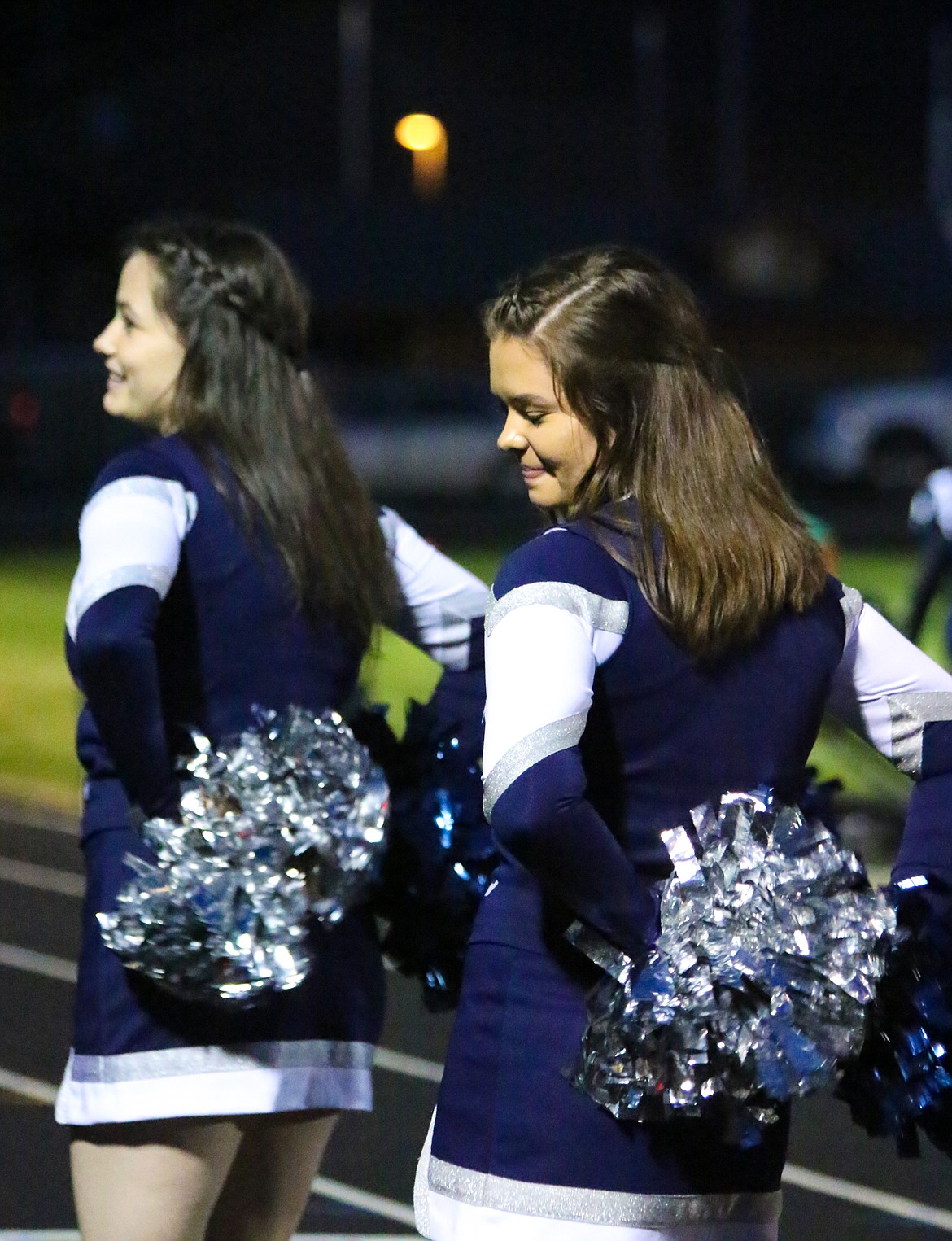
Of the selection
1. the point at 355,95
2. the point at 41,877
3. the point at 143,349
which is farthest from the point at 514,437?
the point at 355,95

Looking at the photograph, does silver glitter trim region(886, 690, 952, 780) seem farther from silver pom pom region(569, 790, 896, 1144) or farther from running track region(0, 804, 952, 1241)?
running track region(0, 804, 952, 1241)

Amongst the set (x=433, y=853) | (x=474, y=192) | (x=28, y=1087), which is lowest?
(x=474, y=192)

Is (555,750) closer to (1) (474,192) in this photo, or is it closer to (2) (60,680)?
(2) (60,680)

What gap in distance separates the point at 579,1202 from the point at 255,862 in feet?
2.40

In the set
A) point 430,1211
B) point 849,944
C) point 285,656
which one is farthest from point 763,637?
point 285,656

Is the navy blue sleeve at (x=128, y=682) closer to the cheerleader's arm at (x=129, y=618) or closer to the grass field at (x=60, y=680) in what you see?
the cheerleader's arm at (x=129, y=618)

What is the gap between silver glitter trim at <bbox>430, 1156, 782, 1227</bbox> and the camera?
1810 millimetres

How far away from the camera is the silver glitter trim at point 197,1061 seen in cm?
237

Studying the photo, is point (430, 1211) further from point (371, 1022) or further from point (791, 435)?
point (791, 435)

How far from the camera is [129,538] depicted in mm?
2396

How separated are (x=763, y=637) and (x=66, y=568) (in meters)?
14.9

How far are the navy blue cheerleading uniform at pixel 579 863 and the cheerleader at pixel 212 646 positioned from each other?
1.80 ft

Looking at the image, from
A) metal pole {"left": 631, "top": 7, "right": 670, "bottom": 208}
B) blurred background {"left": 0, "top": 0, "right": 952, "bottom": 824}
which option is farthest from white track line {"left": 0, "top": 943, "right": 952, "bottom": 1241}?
metal pole {"left": 631, "top": 7, "right": 670, "bottom": 208}

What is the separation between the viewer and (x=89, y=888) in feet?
8.04
